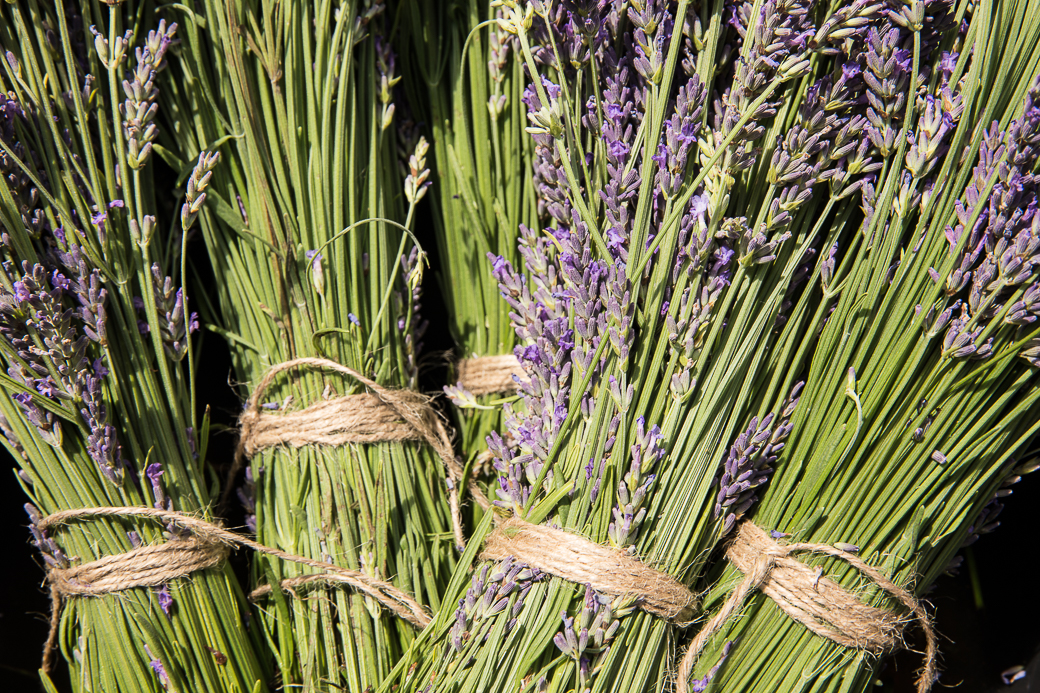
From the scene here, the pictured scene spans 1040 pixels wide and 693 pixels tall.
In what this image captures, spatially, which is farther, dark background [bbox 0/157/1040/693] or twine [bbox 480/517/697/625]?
dark background [bbox 0/157/1040/693]

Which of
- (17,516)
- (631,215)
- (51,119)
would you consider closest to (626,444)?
(631,215)

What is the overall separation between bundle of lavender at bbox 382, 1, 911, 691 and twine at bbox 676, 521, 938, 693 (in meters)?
0.04

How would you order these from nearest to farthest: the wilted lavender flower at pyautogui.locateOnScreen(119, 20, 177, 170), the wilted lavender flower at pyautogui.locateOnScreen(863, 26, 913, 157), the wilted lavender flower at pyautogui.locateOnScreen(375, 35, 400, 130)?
the wilted lavender flower at pyautogui.locateOnScreen(863, 26, 913, 157), the wilted lavender flower at pyautogui.locateOnScreen(119, 20, 177, 170), the wilted lavender flower at pyautogui.locateOnScreen(375, 35, 400, 130)

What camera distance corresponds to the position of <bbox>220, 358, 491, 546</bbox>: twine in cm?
99

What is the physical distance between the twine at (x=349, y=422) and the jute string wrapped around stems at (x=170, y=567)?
0.13 m

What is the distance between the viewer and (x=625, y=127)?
0.93 metres

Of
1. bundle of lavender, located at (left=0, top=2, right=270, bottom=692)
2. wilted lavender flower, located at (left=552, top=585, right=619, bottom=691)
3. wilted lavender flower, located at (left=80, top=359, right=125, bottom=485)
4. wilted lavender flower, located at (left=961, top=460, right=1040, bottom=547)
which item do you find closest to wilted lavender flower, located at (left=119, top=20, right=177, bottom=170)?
bundle of lavender, located at (left=0, top=2, right=270, bottom=692)

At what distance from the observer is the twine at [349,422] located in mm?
988

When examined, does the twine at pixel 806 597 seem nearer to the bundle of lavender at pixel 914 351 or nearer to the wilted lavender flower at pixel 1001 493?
the bundle of lavender at pixel 914 351

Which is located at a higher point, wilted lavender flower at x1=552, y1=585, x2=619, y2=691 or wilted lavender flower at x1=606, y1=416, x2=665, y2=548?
wilted lavender flower at x1=606, y1=416, x2=665, y2=548

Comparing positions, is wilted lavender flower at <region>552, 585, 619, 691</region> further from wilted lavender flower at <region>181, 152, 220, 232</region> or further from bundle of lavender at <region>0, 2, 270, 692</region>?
wilted lavender flower at <region>181, 152, 220, 232</region>

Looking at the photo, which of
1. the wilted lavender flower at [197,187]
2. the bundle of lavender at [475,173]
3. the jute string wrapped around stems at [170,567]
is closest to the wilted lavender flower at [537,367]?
the bundle of lavender at [475,173]

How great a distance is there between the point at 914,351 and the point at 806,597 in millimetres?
357

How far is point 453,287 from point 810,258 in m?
0.57
